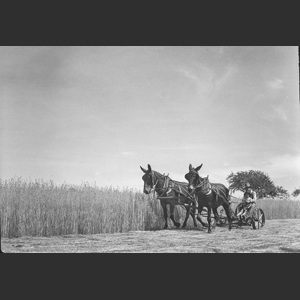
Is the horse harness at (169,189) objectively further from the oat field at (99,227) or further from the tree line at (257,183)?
the tree line at (257,183)

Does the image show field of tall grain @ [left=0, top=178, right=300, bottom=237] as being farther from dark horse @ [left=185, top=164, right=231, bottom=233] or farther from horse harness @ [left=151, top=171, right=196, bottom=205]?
dark horse @ [left=185, top=164, right=231, bottom=233]

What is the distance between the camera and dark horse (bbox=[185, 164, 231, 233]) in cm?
870

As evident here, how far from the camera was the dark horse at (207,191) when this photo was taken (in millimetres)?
8703

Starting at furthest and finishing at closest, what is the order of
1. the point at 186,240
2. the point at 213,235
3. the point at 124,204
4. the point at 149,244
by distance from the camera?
the point at 124,204
the point at 213,235
the point at 186,240
the point at 149,244

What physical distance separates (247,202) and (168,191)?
253 centimetres

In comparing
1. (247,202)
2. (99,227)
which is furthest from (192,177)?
(99,227)

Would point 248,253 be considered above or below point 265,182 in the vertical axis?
below

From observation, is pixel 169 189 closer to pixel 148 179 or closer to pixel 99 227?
pixel 148 179

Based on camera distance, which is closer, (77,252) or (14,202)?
(77,252)

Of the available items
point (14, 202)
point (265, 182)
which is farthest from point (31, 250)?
point (265, 182)

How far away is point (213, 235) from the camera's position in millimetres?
8805

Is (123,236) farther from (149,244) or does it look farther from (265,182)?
(265,182)

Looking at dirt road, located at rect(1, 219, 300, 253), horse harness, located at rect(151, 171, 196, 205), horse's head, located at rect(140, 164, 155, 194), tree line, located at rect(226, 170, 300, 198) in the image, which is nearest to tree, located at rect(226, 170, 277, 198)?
tree line, located at rect(226, 170, 300, 198)

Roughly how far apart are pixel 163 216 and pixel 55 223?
137 inches
